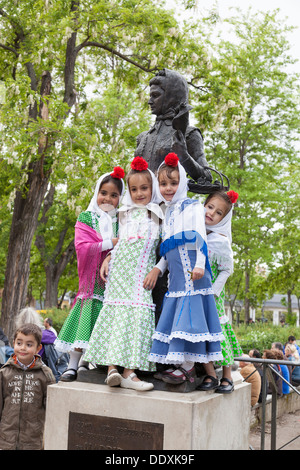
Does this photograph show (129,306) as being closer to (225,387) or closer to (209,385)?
(209,385)

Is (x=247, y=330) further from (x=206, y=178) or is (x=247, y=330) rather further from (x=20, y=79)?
(x=206, y=178)

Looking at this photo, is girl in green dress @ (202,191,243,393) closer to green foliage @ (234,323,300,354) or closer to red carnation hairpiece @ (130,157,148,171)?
red carnation hairpiece @ (130,157,148,171)

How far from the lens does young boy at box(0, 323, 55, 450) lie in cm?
435

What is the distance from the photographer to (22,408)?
4.38 m

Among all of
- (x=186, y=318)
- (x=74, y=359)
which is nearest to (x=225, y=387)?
(x=186, y=318)

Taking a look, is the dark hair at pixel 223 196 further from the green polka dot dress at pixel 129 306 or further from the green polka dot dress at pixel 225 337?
the green polka dot dress at pixel 129 306

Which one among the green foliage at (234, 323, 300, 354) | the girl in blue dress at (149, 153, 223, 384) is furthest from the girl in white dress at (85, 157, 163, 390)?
the green foliage at (234, 323, 300, 354)

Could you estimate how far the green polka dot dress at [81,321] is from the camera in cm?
410

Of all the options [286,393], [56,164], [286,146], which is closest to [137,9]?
[56,164]

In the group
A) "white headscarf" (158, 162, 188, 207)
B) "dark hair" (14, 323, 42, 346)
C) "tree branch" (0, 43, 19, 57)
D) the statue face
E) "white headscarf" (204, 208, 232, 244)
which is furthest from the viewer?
"tree branch" (0, 43, 19, 57)

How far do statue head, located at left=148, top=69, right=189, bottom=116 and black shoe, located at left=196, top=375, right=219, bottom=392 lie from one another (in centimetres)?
238

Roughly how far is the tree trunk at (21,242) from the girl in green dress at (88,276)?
26.4 ft

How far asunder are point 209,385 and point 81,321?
1083 millimetres

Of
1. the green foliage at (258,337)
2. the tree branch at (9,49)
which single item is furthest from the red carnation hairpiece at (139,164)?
the green foliage at (258,337)
